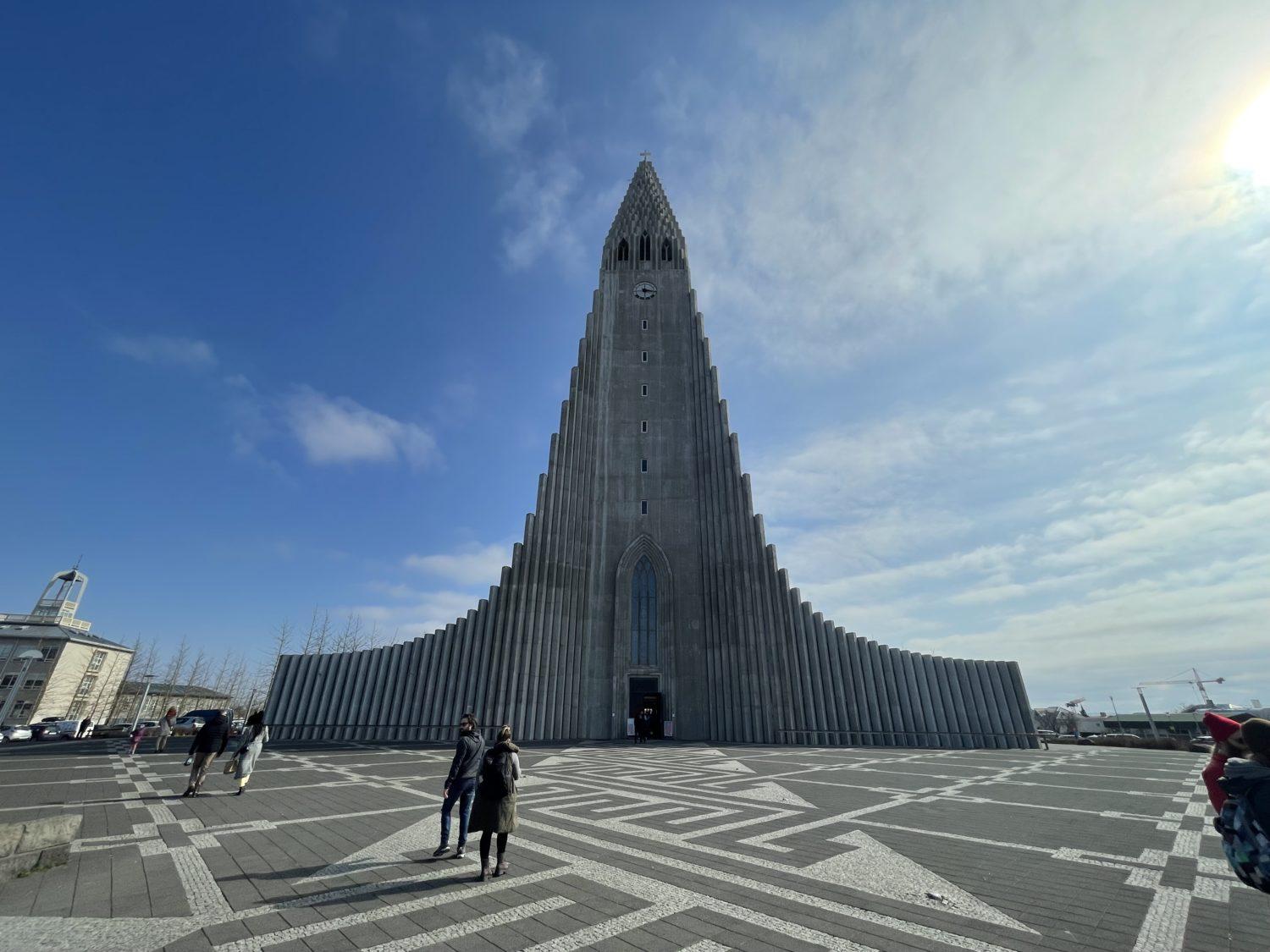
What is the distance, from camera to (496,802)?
605cm

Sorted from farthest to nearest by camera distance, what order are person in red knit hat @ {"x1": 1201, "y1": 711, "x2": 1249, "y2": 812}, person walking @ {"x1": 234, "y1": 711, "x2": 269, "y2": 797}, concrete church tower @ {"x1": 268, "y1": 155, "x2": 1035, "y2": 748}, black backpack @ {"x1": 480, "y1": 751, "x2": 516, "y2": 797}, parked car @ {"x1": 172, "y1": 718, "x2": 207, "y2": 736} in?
parked car @ {"x1": 172, "y1": 718, "x2": 207, "y2": 736}, concrete church tower @ {"x1": 268, "y1": 155, "x2": 1035, "y2": 748}, person walking @ {"x1": 234, "y1": 711, "x2": 269, "y2": 797}, black backpack @ {"x1": 480, "y1": 751, "x2": 516, "y2": 797}, person in red knit hat @ {"x1": 1201, "y1": 711, "x2": 1249, "y2": 812}

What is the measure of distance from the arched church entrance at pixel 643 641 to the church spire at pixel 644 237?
2463 cm

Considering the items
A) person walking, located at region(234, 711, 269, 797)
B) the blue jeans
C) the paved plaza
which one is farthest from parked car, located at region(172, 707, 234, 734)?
the blue jeans

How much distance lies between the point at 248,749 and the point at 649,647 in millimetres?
23840

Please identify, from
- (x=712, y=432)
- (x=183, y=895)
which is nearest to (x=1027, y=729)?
(x=712, y=432)

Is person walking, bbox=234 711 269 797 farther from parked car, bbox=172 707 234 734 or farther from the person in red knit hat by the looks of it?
parked car, bbox=172 707 234 734

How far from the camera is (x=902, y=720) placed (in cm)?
2933

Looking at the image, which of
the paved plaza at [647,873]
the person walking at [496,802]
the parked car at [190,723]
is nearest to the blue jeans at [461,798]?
the paved plaza at [647,873]

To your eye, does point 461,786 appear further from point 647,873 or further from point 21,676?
point 21,676

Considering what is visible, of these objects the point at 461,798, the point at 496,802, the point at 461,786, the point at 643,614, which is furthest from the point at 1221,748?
the point at 643,614

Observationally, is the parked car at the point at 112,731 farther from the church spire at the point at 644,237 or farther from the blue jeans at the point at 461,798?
the church spire at the point at 644,237

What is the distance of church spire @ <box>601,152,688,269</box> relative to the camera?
4509 cm

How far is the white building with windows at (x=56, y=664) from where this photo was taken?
57594 millimetres

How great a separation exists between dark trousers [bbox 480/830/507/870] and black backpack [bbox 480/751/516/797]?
43 cm
